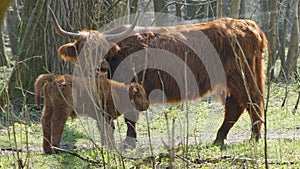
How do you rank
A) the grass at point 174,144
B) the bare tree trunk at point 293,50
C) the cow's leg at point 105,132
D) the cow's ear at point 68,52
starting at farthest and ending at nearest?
1. the bare tree trunk at point 293,50
2. the cow's ear at point 68,52
3. the grass at point 174,144
4. the cow's leg at point 105,132

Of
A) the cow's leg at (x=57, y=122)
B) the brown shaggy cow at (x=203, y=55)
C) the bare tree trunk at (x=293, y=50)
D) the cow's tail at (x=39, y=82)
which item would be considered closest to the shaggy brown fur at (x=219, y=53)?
the brown shaggy cow at (x=203, y=55)

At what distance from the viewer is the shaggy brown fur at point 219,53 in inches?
303

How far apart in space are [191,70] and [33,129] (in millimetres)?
2397

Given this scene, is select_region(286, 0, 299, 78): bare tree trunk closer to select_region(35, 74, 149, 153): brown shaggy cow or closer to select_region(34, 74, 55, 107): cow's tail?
select_region(35, 74, 149, 153): brown shaggy cow

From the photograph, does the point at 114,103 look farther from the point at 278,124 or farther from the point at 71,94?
the point at 278,124

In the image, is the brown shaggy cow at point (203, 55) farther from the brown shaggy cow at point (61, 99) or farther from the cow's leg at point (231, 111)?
the brown shaggy cow at point (61, 99)

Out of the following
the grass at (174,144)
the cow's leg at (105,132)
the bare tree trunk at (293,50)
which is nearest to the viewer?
the cow's leg at (105,132)

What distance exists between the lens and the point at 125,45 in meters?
8.02

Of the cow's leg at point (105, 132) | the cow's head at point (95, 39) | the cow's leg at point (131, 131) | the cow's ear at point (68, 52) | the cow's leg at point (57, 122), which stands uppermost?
the cow's head at point (95, 39)

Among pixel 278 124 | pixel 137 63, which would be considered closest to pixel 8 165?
pixel 137 63

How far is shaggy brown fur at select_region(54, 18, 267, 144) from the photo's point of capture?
7703mm

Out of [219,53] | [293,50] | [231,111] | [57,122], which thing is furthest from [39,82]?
[293,50]

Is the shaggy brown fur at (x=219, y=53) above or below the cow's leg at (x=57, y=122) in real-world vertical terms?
above

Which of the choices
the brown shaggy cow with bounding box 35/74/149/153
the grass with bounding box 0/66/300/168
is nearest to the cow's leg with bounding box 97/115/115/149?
the grass with bounding box 0/66/300/168
